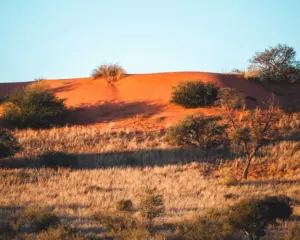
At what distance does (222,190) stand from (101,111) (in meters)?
17.2

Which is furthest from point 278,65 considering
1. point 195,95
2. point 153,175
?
point 153,175

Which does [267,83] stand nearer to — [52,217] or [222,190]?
[222,190]

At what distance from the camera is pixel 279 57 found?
38000 mm

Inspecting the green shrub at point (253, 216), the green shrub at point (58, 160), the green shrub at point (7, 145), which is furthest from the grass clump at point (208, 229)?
the green shrub at point (7, 145)

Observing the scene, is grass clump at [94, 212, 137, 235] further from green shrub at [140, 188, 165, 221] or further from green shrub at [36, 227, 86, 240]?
green shrub at [36, 227, 86, 240]

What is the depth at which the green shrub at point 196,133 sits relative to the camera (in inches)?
916

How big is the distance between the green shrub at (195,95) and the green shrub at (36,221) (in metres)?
20.7

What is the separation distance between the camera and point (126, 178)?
18031mm

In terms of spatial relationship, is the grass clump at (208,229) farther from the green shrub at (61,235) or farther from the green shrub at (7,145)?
the green shrub at (7,145)

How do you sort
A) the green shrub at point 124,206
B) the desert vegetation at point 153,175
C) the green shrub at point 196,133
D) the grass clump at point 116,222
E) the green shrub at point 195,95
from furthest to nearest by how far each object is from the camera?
the green shrub at point 195,95, the green shrub at point 196,133, the green shrub at point 124,206, the grass clump at point 116,222, the desert vegetation at point 153,175

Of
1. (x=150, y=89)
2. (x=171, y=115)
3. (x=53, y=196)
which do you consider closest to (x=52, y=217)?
(x=53, y=196)

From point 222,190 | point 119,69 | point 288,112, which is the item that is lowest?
point 222,190

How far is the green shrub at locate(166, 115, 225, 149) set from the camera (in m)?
23.3

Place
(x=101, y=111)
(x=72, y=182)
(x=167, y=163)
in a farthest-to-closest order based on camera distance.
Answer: (x=101, y=111) < (x=167, y=163) < (x=72, y=182)
